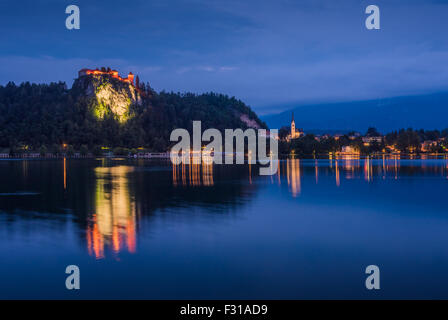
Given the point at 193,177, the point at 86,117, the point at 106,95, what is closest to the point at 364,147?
the point at 106,95

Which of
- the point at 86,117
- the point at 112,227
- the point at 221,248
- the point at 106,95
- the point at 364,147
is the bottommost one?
the point at 221,248

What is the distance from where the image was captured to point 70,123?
157250mm

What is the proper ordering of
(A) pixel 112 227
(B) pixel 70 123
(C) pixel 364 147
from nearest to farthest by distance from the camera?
(A) pixel 112 227 < (B) pixel 70 123 < (C) pixel 364 147

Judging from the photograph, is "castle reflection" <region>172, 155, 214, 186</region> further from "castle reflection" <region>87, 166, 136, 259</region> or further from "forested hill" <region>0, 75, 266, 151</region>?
"forested hill" <region>0, 75, 266, 151</region>

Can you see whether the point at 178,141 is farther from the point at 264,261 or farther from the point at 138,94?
the point at 264,261

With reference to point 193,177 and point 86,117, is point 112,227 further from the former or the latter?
point 86,117

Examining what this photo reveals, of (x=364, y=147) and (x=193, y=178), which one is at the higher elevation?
(x=364, y=147)

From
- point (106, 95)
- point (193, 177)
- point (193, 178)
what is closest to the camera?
point (193, 178)

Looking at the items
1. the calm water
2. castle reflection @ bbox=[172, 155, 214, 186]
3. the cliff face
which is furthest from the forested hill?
the calm water

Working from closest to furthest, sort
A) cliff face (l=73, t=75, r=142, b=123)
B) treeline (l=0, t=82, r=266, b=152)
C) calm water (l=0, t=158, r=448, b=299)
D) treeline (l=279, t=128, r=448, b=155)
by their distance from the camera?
calm water (l=0, t=158, r=448, b=299)
treeline (l=0, t=82, r=266, b=152)
treeline (l=279, t=128, r=448, b=155)
cliff face (l=73, t=75, r=142, b=123)

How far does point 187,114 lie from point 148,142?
3436cm

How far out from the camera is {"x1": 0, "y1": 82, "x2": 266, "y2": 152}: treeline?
155 meters

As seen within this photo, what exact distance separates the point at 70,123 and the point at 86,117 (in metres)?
7.59

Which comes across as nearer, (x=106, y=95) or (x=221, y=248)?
(x=221, y=248)
